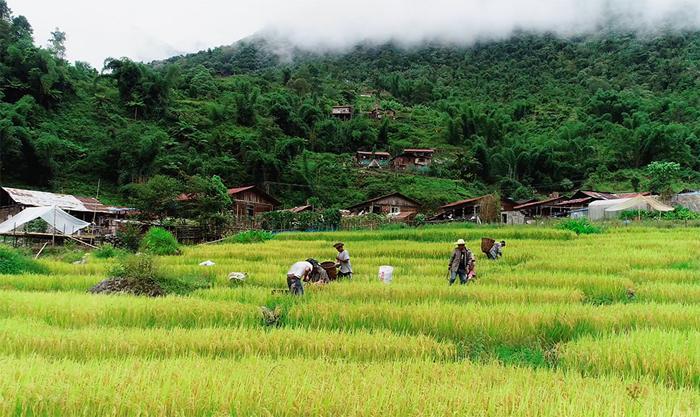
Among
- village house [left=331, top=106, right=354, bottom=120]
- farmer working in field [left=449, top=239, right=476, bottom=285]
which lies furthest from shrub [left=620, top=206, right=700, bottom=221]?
village house [left=331, top=106, right=354, bottom=120]

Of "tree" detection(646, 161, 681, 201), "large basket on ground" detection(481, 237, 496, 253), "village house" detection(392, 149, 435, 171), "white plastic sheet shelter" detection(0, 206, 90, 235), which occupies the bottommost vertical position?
"large basket on ground" detection(481, 237, 496, 253)

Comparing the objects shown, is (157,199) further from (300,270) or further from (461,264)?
(461,264)

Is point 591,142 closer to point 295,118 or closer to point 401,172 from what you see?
point 401,172

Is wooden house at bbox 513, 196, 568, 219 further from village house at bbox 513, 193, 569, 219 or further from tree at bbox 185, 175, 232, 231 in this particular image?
tree at bbox 185, 175, 232, 231

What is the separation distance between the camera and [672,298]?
7.53m

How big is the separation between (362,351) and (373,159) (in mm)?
53211

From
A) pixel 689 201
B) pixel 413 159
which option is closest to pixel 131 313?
pixel 689 201

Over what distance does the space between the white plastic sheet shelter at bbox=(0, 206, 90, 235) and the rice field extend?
1222cm

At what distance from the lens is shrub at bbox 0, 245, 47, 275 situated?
11482 mm

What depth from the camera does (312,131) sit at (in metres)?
60.3

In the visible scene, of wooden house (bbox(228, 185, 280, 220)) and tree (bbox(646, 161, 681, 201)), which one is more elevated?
→ tree (bbox(646, 161, 681, 201))

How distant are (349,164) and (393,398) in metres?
51.7

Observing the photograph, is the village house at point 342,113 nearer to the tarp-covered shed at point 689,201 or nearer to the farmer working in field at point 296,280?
the tarp-covered shed at point 689,201

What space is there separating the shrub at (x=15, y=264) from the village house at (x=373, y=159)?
1763 inches
